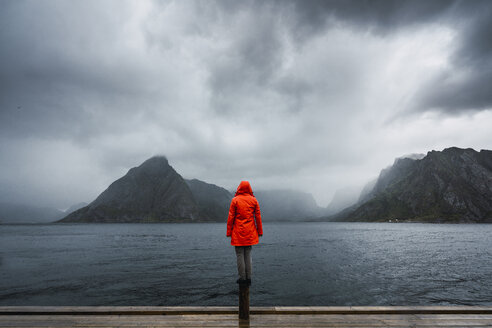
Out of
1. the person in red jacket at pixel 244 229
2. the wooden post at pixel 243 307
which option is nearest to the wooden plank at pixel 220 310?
the wooden post at pixel 243 307

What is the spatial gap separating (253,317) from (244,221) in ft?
10.0

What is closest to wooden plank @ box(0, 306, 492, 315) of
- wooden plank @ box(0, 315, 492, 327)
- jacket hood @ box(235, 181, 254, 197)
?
wooden plank @ box(0, 315, 492, 327)

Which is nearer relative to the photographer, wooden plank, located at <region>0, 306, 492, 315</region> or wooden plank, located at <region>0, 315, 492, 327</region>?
wooden plank, located at <region>0, 315, 492, 327</region>

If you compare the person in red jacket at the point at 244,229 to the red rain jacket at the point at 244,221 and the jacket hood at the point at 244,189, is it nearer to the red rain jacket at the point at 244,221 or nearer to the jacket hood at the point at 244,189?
the red rain jacket at the point at 244,221

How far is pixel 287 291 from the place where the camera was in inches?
1072

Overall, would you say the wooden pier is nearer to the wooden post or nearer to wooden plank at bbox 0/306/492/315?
wooden plank at bbox 0/306/492/315

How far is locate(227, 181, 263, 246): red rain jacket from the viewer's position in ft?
29.7

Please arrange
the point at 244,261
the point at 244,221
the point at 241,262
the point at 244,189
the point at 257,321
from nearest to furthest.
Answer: the point at 257,321
the point at 241,262
the point at 244,261
the point at 244,221
the point at 244,189

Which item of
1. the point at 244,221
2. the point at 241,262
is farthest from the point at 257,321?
the point at 244,221

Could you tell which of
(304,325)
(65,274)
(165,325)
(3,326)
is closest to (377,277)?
(304,325)

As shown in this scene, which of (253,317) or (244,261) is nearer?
(253,317)

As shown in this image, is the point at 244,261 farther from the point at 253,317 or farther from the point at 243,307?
the point at 253,317

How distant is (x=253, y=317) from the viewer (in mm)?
8703

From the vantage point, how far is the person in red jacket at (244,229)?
29.4 ft
